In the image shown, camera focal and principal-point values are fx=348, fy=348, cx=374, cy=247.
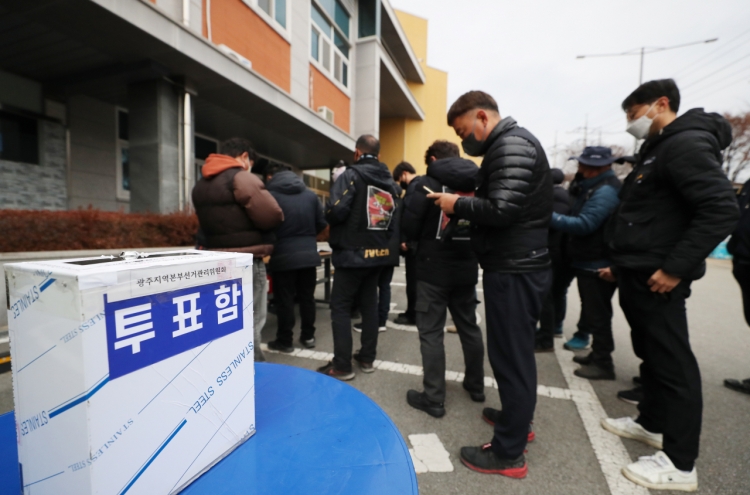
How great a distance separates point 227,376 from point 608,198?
3211 millimetres

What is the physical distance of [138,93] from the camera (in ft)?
17.7

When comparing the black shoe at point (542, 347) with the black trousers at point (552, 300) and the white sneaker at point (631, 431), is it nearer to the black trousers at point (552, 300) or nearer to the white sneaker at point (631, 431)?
the black trousers at point (552, 300)

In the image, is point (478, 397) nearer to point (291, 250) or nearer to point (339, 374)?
point (339, 374)

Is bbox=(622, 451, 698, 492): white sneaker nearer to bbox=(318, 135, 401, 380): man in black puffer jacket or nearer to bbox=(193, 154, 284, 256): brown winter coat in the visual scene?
bbox=(318, 135, 401, 380): man in black puffer jacket

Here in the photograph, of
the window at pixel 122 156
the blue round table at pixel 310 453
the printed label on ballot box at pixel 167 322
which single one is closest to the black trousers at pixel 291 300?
the blue round table at pixel 310 453

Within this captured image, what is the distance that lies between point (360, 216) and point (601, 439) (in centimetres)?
223

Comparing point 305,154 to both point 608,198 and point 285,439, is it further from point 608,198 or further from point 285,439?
point 285,439

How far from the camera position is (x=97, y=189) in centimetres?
635

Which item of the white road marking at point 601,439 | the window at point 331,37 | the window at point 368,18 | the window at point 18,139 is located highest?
the window at point 368,18

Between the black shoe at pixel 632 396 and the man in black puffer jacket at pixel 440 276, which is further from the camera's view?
the black shoe at pixel 632 396

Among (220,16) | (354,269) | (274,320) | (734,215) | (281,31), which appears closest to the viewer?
(734,215)

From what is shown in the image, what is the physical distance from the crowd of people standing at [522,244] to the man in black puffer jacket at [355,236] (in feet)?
0.04

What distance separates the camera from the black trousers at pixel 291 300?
3436mm

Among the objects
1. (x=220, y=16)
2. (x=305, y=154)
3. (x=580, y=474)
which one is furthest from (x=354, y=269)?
(x=305, y=154)
